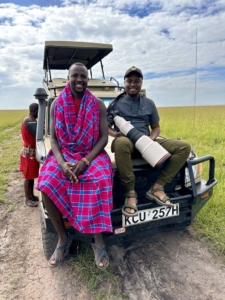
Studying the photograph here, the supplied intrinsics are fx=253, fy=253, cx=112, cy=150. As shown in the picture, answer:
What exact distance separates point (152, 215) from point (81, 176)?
78 centimetres

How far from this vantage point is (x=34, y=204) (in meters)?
4.11

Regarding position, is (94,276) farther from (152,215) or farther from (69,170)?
(69,170)

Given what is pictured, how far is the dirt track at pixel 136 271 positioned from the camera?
219cm

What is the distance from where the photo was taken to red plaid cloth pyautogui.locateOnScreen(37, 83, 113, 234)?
2217mm

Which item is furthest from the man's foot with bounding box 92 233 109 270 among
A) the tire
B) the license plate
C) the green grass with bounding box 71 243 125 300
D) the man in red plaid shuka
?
the tire

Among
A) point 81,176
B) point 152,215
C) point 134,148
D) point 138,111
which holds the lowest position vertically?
point 152,215

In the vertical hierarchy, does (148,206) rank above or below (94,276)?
above

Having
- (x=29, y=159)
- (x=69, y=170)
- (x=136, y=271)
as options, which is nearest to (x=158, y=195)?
(x=136, y=271)

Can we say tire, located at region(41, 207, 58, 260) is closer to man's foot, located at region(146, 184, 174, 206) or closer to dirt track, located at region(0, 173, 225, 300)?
dirt track, located at region(0, 173, 225, 300)

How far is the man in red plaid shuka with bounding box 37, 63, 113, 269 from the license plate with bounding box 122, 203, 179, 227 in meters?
0.22

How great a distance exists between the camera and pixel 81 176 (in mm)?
2299

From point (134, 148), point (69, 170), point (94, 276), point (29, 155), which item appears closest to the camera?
point (69, 170)

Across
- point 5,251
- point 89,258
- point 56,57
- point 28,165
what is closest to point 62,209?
point 89,258

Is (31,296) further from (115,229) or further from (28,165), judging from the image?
(28,165)
